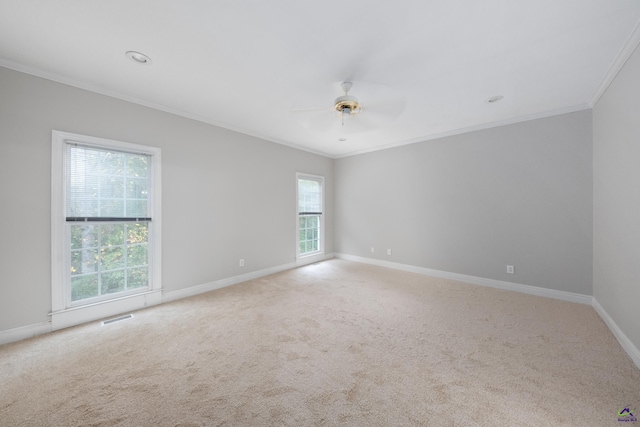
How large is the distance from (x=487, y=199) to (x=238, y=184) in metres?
4.08

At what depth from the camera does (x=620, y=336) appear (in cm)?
214

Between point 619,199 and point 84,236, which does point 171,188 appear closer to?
point 84,236

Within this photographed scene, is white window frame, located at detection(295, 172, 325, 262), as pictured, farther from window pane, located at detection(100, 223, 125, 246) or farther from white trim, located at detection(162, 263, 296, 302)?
window pane, located at detection(100, 223, 125, 246)

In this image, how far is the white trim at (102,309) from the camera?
2.42 m

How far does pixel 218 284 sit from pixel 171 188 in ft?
5.21

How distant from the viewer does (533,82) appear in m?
2.49

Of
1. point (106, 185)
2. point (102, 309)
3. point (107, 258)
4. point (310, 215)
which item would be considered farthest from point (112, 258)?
point (310, 215)

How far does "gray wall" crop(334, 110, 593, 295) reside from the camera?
3096mm

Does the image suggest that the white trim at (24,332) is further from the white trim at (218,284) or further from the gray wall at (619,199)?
the gray wall at (619,199)

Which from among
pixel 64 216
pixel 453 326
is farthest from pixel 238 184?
pixel 453 326

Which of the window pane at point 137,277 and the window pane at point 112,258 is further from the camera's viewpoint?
the window pane at point 137,277

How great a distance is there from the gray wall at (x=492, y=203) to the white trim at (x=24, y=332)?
4.82 m

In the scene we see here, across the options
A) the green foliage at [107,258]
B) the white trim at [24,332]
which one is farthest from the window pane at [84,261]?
the white trim at [24,332]

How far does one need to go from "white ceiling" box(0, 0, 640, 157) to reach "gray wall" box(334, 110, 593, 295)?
1.93 feet
